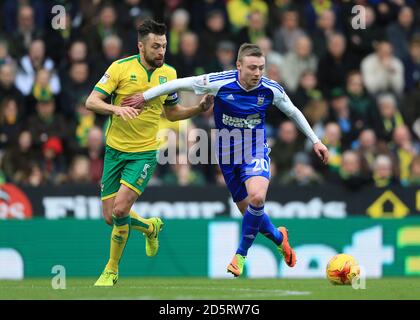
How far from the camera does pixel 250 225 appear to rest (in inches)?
501

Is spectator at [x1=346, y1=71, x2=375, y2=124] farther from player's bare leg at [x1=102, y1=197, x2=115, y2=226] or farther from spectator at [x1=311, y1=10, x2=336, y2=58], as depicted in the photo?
player's bare leg at [x1=102, y1=197, x2=115, y2=226]

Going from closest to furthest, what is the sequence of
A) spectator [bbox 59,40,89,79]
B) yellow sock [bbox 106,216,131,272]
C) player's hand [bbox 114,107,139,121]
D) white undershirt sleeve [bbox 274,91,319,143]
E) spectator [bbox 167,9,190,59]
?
player's hand [bbox 114,107,139,121]
white undershirt sleeve [bbox 274,91,319,143]
yellow sock [bbox 106,216,131,272]
spectator [bbox 59,40,89,79]
spectator [bbox 167,9,190,59]

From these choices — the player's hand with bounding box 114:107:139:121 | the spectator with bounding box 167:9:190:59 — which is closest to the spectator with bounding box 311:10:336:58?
the spectator with bounding box 167:9:190:59

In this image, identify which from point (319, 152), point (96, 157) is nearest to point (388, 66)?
point (96, 157)

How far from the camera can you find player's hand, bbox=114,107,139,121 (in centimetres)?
1238

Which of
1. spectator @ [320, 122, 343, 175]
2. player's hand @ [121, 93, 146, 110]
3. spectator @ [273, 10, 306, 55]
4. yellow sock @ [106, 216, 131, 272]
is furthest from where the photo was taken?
spectator @ [273, 10, 306, 55]

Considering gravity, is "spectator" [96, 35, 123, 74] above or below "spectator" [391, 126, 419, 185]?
above

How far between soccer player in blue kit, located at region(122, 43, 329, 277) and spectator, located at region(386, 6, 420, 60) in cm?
802

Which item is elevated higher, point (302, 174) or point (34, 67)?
point (34, 67)

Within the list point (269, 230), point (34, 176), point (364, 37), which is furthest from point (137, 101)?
point (364, 37)

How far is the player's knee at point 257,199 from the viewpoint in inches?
492

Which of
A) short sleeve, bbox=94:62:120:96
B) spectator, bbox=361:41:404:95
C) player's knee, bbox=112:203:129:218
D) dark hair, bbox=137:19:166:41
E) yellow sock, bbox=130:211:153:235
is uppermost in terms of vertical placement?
spectator, bbox=361:41:404:95

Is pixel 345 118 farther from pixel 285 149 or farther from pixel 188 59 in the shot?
pixel 188 59

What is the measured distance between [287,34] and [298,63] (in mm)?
688
